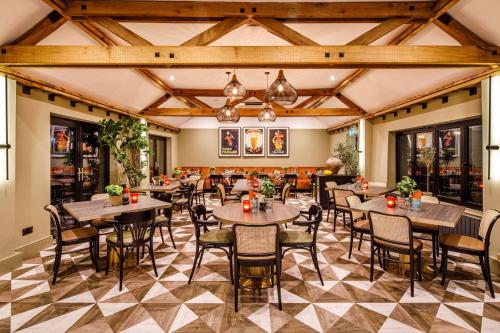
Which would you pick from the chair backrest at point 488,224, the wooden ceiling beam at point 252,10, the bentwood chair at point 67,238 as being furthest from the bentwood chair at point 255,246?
the wooden ceiling beam at point 252,10

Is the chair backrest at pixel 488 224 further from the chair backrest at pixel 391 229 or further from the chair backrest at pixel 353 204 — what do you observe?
the chair backrest at pixel 353 204

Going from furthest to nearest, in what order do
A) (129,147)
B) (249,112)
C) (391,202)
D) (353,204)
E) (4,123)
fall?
(249,112) → (129,147) → (353,204) → (391,202) → (4,123)

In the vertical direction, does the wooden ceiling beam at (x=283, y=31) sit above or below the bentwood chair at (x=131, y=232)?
above

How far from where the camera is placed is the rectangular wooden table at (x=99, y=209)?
9.98 ft

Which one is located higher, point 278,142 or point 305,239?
point 278,142

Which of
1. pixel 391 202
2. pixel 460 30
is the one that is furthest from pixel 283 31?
pixel 391 202

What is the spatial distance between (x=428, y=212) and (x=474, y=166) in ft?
6.45

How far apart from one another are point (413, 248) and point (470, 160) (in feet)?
8.83

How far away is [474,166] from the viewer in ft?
14.4

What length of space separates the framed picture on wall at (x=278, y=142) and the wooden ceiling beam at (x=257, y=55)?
7840 mm

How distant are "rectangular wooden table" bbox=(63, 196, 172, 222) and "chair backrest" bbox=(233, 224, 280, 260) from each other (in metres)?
1.43

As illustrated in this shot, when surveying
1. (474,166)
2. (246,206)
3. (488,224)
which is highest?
(474,166)

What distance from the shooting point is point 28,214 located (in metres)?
4.03

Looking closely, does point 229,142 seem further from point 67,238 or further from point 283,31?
point 67,238
